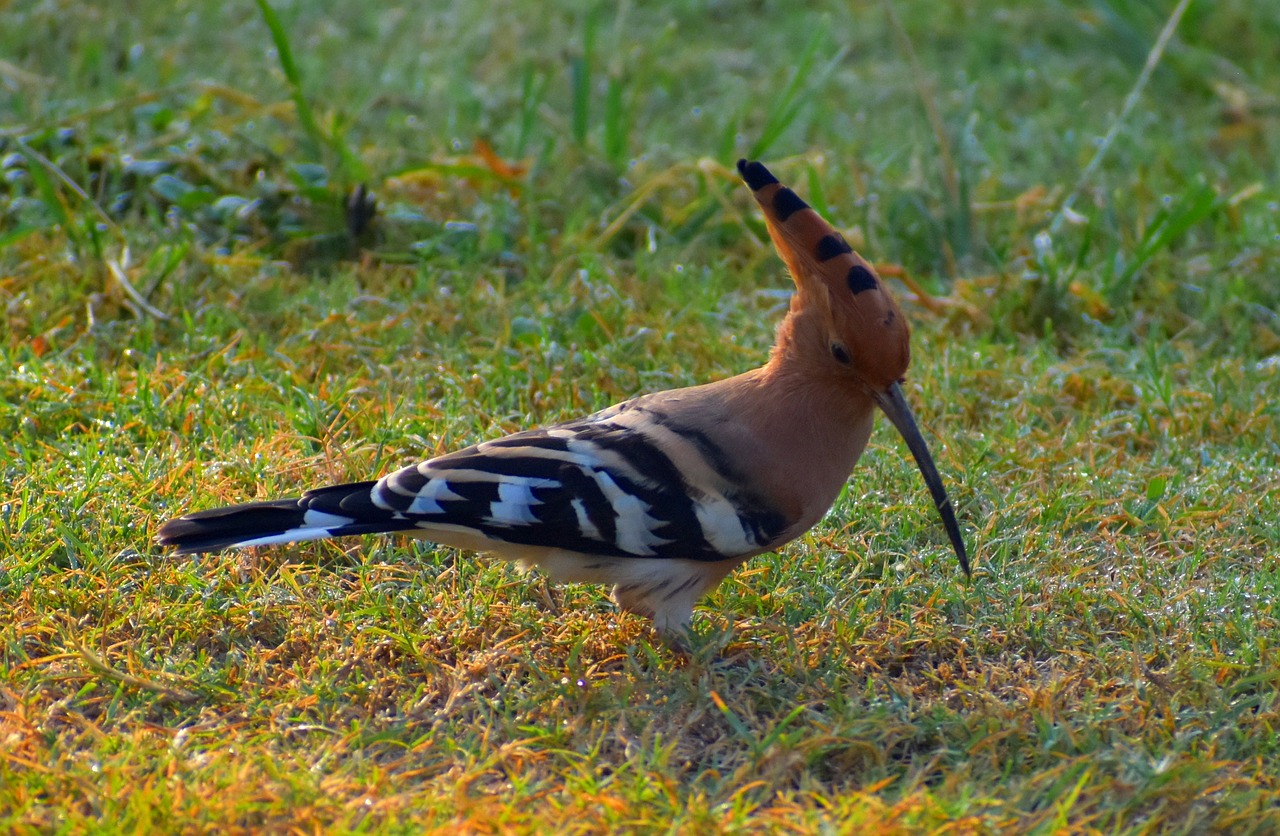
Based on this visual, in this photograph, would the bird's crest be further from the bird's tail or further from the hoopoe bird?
the bird's tail

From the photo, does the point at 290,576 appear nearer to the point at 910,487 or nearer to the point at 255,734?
the point at 255,734

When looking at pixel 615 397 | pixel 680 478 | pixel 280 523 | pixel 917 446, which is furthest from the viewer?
pixel 615 397

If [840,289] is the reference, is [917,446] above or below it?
below

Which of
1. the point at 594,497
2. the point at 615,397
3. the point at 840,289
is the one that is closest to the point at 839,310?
the point at 840,289

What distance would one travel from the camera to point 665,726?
93.7 inches

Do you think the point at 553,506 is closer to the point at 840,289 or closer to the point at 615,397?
the point at 840,289

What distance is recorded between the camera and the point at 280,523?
2463 millimetres

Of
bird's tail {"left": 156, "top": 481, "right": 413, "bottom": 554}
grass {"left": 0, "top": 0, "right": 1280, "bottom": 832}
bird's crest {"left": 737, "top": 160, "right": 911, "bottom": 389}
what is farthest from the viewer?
bird's crest {"left": 737, "top": 160, "right": 911, "bottom": 389}

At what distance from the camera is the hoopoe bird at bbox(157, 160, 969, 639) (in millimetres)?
2469

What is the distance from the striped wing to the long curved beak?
32cm

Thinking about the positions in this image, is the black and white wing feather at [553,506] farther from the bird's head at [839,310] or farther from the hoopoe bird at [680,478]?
the bird's head at [839,310]

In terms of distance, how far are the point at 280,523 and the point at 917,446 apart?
1.19m

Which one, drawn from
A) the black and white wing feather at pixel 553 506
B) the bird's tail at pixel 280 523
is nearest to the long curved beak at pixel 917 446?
the black and white wing feather at pixel 553 506

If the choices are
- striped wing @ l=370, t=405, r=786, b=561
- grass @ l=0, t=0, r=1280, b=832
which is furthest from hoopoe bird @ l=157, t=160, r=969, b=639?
grass @ l=0, t=0, r=1280, b=832
